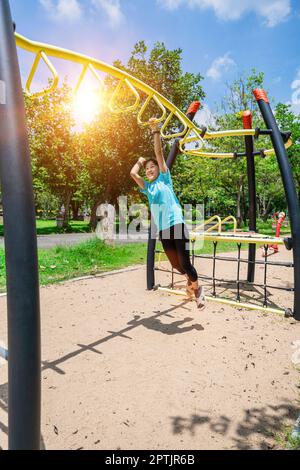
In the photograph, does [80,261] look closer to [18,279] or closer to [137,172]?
[137,172]

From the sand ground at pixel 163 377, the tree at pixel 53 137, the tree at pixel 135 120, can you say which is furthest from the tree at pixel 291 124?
the sand ground at pixel 163 377

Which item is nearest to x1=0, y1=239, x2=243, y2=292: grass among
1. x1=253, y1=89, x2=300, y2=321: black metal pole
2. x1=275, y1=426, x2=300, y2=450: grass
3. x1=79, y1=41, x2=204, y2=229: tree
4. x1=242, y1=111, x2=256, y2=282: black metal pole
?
x1=242, y1=111, x2=256, y2=282: black metal pole

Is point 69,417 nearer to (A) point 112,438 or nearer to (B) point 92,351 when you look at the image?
(A) point 112,438

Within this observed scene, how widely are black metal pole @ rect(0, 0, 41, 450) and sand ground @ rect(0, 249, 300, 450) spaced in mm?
568

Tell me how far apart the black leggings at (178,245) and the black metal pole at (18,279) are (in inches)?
75.3

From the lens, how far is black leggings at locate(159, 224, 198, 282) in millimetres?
3123

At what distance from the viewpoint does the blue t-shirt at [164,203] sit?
3135 mm

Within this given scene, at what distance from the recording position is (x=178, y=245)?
10.3ft

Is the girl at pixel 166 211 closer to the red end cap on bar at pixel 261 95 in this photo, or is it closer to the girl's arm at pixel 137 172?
the girl's arm at pixel 137 172

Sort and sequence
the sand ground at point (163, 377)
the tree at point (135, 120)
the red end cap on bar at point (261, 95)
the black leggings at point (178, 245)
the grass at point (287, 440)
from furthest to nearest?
the tree at point (135, 120), the red end cap on bar at point (261, 95), the black leggings at point (178, 245), the sand ground at point (163, 377), the grass at point (287, 440)

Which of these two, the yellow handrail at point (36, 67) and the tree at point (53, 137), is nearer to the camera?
the yellow handrail at point (36, 67)

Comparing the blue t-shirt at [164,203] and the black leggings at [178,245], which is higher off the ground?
the blue t-shirt at [164,203]

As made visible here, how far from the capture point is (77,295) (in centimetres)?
497

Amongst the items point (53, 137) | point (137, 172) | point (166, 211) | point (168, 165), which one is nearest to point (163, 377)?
point (166, 211)
